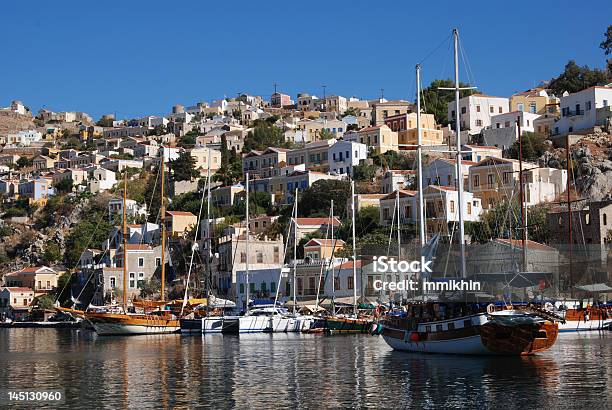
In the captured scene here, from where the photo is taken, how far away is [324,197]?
106 metres

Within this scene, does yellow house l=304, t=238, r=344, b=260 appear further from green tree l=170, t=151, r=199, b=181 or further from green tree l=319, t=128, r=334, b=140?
green tree l=319, t=128, r=334, b=140

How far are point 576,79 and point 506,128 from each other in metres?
28.4

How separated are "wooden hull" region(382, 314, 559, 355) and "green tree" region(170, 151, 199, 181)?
9754 cm

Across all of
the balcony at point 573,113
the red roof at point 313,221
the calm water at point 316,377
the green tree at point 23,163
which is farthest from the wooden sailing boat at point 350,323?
the green tree at point 23,163

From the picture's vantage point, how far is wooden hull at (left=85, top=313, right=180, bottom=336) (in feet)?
227

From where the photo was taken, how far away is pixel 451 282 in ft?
128

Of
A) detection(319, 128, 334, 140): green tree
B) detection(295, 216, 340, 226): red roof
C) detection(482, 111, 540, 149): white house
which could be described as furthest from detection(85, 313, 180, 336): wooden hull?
detection(319, 128, 334, 140): green tree

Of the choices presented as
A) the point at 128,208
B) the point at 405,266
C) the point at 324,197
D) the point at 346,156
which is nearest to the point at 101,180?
the point at 128,208

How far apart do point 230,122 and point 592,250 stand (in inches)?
5610

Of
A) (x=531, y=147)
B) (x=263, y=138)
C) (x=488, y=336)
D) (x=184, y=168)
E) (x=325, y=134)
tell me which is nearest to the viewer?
(x=488, y=336)

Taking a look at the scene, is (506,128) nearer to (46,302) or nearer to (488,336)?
(46,302)

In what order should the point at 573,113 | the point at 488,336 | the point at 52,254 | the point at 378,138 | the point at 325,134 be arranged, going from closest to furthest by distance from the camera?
1. the point at 488,336
2. the point at 573,113
3. the point at 378,138
4. the point at 52,254
5. the point at 325,134

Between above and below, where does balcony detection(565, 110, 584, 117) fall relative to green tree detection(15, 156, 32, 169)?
below

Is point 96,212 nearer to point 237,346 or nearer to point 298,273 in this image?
point 298,273
